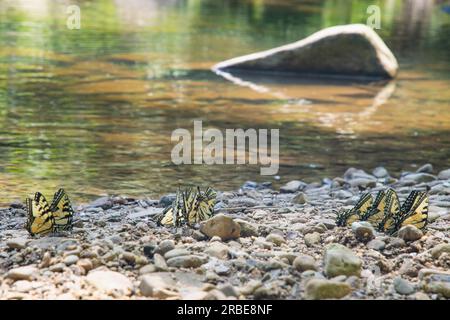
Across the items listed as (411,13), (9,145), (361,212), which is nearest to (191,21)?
(411,13)

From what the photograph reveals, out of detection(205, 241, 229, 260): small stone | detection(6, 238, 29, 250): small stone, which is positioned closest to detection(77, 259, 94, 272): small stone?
detection(6, 238, 29, 250): small stone

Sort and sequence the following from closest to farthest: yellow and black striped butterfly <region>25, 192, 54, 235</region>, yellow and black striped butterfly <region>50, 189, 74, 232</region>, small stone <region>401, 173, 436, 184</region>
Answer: yellow and black striped butterfly <region>25, 192, 54, 235</region> < yellow and black striped butterfly <region>50, 189, 74, 232</region> < small stone <region>401, 173, 436, 184</region>

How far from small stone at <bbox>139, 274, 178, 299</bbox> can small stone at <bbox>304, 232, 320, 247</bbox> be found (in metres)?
1.21

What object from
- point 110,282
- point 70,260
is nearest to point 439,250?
point 110,282

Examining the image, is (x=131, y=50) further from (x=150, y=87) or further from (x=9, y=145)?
(x=9, y=145)

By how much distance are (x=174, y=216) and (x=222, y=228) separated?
485 mm

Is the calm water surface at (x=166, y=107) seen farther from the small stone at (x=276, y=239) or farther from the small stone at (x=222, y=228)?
the small stone at (x=276, y=239)

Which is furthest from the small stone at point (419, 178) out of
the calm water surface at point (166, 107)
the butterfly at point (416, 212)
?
the butterfly at point (416, 212)

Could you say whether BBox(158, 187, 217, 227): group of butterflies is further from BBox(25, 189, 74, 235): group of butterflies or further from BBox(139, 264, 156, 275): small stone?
BBox(139, 264, 156, 275): small stone

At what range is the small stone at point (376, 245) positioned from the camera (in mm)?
5212

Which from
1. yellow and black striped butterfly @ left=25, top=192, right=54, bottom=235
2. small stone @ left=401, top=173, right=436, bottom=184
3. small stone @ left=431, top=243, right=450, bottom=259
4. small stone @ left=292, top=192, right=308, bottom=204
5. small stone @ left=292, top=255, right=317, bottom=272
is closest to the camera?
small stone @ left=292, top=255, right=317, bottom=272

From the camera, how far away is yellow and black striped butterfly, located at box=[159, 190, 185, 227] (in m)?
5.75
